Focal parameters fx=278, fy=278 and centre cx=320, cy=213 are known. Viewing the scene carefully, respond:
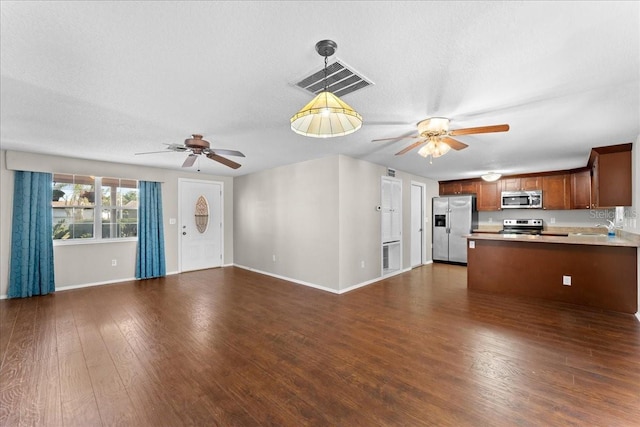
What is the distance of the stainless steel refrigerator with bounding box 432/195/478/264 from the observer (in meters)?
7.05

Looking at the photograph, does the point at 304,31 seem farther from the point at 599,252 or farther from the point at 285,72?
the point at 599,252

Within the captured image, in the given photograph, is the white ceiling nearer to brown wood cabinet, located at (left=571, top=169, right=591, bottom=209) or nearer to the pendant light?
the pendant light

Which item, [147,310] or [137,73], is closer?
[137,73]

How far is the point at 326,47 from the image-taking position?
5.54 ft

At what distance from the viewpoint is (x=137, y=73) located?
6.64 feet

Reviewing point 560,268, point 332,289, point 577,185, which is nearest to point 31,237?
point 332,289

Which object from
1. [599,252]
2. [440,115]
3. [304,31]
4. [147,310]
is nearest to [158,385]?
[147,310]

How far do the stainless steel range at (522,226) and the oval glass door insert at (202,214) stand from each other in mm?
7469

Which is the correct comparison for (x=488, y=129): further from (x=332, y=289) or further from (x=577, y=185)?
(x=577, y=185)

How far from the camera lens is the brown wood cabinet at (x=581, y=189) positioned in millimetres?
5934

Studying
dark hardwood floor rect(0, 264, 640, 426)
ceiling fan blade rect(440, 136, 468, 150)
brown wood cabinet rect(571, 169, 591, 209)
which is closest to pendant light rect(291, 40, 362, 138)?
ceiling fan blade rect(440, 136, 468, 150)

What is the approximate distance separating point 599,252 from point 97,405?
580 centimetres

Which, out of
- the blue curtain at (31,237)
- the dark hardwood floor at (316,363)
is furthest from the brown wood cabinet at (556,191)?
the blue curtain at (31,237)

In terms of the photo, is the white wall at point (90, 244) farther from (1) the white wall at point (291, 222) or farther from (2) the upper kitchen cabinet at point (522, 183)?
(2) the upper kitchen cabinet at point (522, 183)
